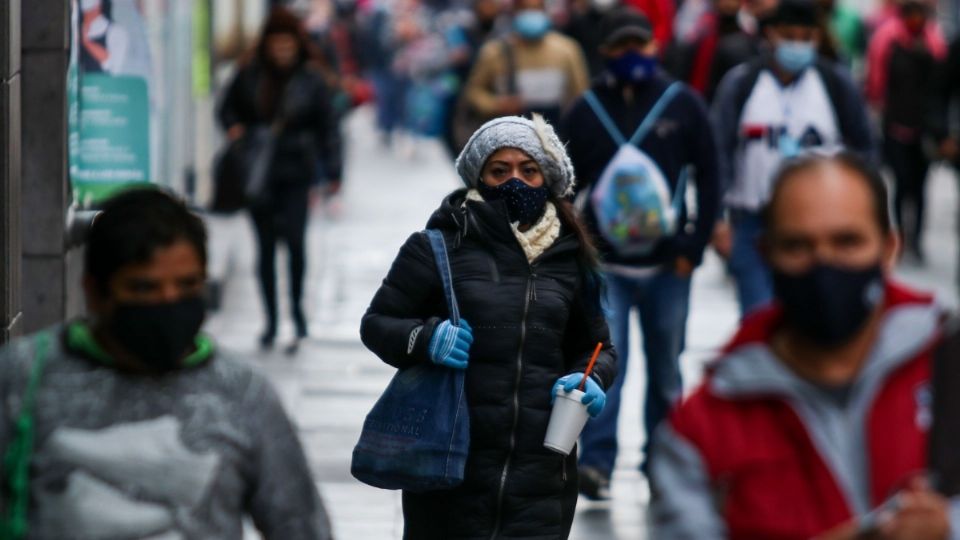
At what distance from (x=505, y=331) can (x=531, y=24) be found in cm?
824

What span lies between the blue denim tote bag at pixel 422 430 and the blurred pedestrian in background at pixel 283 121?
624cm

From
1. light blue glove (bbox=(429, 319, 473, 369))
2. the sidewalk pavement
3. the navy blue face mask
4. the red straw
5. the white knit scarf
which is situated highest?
the navy blue face mask

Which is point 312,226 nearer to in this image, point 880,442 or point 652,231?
point 652,231

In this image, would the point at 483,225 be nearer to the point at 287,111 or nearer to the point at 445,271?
the point at 445,271

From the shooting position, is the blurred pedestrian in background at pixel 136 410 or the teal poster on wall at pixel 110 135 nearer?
the blurred pedestrian in background at pixel 136 410

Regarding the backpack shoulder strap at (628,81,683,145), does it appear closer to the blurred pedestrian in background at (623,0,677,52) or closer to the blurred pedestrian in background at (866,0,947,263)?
the blurred pedestrian in background at (623,0,677,52)

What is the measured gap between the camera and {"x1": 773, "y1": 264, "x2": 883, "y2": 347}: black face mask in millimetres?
3135

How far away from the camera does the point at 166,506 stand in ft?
11.6

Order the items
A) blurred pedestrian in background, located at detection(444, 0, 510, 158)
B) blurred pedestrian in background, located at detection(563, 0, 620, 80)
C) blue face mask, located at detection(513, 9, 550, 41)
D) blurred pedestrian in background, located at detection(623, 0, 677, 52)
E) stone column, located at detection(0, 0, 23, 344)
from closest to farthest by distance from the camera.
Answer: stone column, located at detection(0, 0, 23, 344), blue face mask, located at detection(513, 9, 550, 41), blurred pedestrian in background, located at detection(623, 0, 677, 52), blurred pedestrian in background, located at detection(563, 0, 620, 80), blurred pedestrian in background, located at detection(444, 0, 510, 158)

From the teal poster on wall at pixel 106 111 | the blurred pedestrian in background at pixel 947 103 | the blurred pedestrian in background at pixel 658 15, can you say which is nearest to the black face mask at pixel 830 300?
the teal poster on wall at pixel 106 111

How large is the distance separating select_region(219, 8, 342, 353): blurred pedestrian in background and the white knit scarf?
20.0 ft

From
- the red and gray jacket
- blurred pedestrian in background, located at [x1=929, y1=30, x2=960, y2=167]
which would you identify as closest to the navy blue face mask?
the red and gray jacket

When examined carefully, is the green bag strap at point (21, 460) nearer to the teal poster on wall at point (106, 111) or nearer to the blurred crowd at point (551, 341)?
the blurred crowd at point (551, 341)

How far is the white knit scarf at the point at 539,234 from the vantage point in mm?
5574
